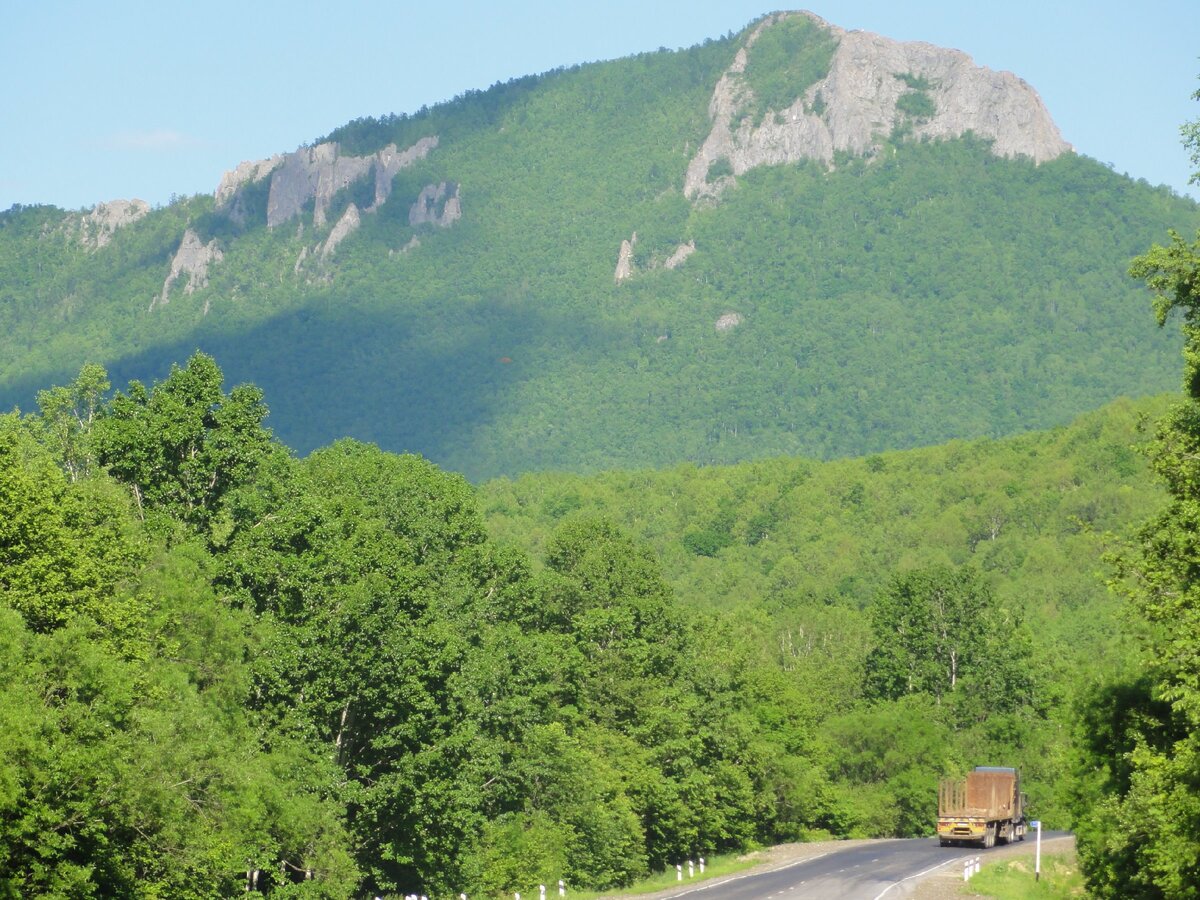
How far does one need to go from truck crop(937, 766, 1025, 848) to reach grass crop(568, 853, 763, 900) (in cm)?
773

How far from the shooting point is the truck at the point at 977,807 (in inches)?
3150

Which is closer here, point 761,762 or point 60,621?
point 60,621

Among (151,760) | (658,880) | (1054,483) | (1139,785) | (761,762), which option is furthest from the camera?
(1054,483)

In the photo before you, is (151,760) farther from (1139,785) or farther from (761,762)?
(761,762)

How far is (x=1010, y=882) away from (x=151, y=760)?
30.3 metres

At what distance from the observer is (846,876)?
66312 mm

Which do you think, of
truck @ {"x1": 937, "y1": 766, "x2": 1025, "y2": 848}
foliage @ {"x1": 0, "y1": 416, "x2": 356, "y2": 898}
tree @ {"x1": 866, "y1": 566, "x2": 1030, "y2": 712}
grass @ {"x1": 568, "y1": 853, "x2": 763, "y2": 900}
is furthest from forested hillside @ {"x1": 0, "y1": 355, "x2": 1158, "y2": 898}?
truck @ {"x1": 937, "y1": 766, "x2": 1025, "y2": 848}

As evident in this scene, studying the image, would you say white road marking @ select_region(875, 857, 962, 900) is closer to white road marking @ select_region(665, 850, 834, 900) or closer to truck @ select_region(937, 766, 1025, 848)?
white road marking @ select_region(665, 850, 834, 900)

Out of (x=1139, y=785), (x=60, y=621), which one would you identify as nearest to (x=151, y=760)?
(x=60, y=621)

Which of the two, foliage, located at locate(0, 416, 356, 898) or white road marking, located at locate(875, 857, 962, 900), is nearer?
foliage, located at locate(0, 416, 356, 898)

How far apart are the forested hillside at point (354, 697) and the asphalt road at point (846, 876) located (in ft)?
19.2

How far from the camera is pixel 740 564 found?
19550cm

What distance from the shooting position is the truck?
80000mm

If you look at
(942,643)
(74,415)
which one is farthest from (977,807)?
(74,415)
